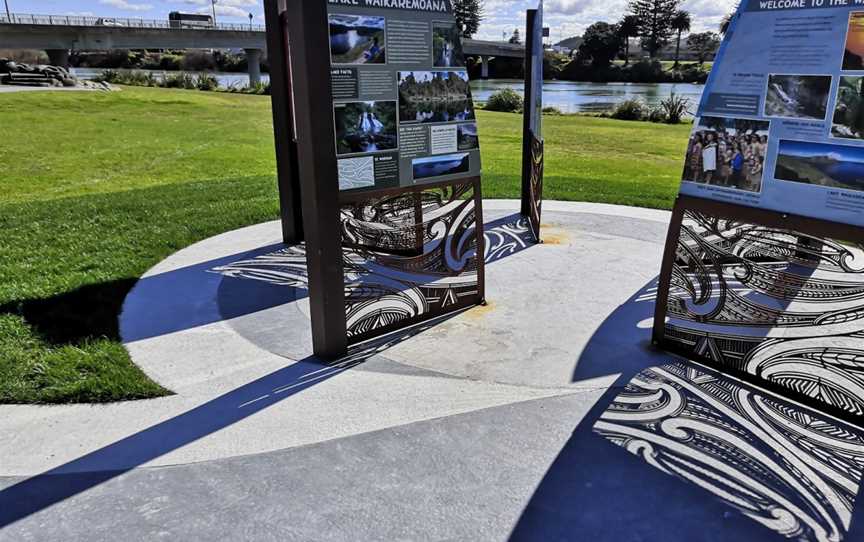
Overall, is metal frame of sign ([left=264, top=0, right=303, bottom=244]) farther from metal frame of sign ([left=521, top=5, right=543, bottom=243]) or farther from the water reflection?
the water reflection

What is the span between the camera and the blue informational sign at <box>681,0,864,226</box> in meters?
3.29

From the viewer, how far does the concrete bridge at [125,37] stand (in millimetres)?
39844

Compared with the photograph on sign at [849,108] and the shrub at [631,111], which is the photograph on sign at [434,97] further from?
the shrub at [631,111]

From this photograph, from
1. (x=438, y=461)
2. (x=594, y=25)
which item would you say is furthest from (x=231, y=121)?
(x=594, y=25)

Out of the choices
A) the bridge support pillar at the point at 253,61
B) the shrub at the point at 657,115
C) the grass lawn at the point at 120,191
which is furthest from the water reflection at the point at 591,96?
the bridge support pillar at the point at 253,61

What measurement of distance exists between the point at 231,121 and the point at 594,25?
39034 millimetres

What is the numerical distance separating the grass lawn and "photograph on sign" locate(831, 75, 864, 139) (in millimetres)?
4135

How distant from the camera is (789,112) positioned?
3486 millimetres

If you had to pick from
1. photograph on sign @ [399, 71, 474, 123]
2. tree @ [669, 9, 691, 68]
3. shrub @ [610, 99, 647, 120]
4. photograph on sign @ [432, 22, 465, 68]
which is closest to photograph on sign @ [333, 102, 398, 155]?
photograph on sign @ [399, 71, 474, 123]

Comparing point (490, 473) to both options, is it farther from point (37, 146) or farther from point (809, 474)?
point (37, 146)

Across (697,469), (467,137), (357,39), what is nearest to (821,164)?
(697,469)

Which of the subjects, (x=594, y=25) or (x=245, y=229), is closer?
(x=245, y=229)

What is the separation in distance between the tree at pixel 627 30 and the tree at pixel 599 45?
55.9 inches

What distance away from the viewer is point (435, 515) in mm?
2861
